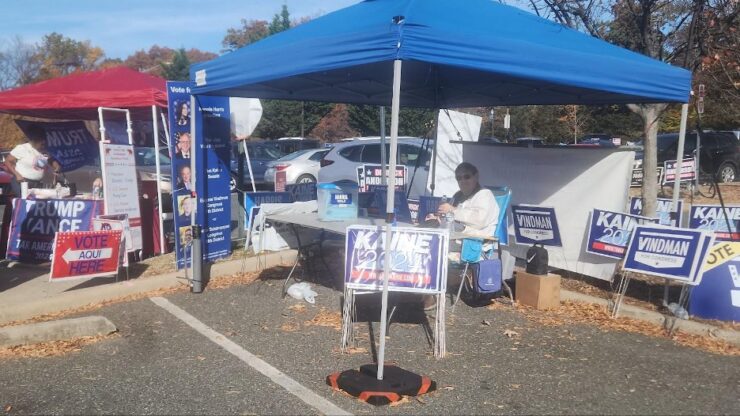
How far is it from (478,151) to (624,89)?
3008mm

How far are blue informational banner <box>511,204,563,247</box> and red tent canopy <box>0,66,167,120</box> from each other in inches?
194

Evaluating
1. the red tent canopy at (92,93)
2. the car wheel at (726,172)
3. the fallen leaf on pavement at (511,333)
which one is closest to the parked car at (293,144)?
the car wheel at (726,172)

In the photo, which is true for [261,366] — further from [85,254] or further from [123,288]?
[85,254]

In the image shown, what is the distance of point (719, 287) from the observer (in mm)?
5609

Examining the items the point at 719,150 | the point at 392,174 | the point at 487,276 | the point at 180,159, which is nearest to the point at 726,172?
the point at 719,150

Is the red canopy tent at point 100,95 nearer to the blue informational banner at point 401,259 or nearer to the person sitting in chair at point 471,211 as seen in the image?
the person sitting in chair at point 471,211

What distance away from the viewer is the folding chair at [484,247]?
6.18 metres

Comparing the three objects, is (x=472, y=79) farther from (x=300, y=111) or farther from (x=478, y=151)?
(x=300, y=111)

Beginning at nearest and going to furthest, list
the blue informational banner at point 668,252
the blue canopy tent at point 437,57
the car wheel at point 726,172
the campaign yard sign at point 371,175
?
the blue canopy tent at point 437,57
the blue informational banner at point 668,252
the campaign yard sign at point 371,175
the car wheel at point 726,172

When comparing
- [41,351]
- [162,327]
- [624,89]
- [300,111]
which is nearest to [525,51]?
[624,89]

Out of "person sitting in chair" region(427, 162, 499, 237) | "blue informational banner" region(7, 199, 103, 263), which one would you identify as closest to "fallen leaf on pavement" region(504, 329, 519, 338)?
"person sitting in chair" region(427, 162, 499, 237)

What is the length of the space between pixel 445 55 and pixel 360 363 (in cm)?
238

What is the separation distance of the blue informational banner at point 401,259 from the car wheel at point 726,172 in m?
17.9

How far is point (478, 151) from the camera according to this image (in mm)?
8414
